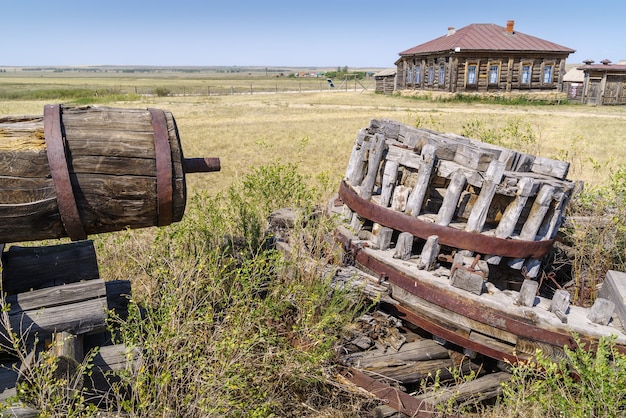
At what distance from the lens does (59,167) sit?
231cm

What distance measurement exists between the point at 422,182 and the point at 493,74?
31295 millimetres

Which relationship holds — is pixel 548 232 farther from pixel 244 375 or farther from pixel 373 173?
pixel 244 375

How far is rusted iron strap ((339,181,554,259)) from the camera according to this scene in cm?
373

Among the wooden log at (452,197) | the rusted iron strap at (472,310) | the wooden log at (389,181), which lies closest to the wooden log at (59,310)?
the rusted iron strap at (472,310)

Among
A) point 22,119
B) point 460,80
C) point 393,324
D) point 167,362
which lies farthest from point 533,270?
point 460,80

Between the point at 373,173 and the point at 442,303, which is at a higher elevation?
the point at 373,173

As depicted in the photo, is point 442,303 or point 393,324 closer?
point 442,303

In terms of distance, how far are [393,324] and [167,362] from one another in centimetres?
199

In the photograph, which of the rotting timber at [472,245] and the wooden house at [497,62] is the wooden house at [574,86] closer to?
the wooden house at [497,62]

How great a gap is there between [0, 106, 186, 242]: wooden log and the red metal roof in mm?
31161

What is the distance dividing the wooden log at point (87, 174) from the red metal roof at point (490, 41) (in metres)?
31.2

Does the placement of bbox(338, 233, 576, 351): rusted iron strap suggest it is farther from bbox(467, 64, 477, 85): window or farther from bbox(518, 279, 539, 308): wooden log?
bbox(467, 64, 477, 85): window

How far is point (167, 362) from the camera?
2.72 m

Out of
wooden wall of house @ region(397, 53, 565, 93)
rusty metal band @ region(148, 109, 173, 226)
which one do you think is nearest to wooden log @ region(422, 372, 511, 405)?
rusty metal band @ region(148, 109, 173, 226)
